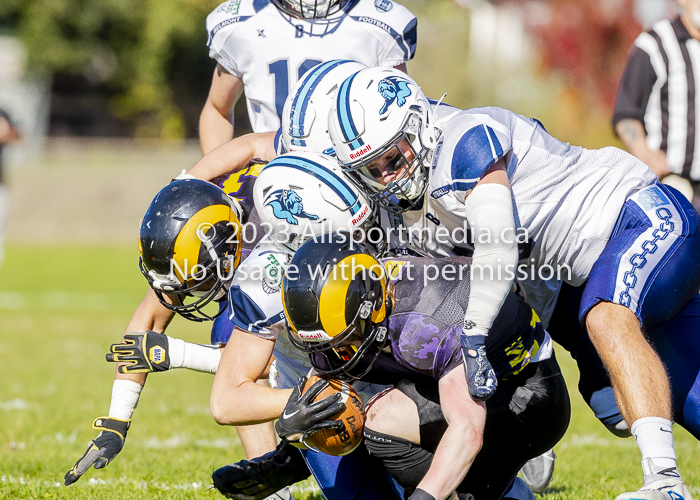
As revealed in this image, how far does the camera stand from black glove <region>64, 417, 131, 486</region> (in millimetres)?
3209

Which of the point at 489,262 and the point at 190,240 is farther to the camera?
the point at 190,240

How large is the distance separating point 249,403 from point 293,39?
1.90 metres

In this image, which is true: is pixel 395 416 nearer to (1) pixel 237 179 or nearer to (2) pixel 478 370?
(2) pixel 478 370

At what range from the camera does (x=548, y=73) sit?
23125 millimetres

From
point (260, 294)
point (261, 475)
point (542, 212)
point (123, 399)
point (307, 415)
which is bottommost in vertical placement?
point (261, 475)

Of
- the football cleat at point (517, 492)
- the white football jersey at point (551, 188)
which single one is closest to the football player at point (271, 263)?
the white football jersey at point (551, 188)

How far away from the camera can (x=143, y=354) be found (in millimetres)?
3252

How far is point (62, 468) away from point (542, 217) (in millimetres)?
2422

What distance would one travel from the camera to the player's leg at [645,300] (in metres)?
2.69

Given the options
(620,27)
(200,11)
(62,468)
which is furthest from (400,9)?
(200,11)

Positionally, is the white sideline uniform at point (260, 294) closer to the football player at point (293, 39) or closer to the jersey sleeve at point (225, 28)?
the football player at point (293, 39)

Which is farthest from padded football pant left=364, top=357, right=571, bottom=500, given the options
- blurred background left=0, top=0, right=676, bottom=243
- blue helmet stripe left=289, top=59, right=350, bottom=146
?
blurred background left=0, top=0, right=676, bottom=243

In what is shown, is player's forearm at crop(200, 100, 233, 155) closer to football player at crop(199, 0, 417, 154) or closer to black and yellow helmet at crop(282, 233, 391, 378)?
football player at crop(199, 0, 417, 154)

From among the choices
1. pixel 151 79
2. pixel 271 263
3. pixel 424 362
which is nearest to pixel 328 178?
pixel 271 263
